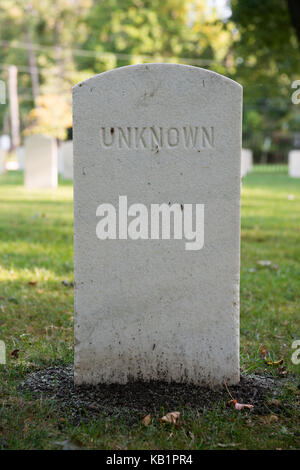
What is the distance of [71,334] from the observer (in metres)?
3.88

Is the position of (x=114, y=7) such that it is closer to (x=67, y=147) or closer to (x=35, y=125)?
(x=35, y=125)

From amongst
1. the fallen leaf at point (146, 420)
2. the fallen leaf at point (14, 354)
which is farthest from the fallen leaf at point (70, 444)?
the fallen leaf at point (14, 354)

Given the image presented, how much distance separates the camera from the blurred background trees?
2872cm

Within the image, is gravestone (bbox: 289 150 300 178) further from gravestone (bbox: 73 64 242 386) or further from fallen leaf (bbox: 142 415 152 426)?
fallen leaf (bbox: 142 415 152 426)

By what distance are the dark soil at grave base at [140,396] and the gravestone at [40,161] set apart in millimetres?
11736

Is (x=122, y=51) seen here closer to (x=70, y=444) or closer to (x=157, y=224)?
(x=157, y=224)

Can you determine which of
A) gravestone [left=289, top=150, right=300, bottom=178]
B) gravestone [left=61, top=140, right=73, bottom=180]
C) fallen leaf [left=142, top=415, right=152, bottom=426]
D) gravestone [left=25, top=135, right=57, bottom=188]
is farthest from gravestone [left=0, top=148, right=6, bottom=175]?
fallen leaf [left=142, top=415, right=152, bottom=426]

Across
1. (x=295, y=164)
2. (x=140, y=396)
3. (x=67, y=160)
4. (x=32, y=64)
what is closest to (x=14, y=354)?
(x=140, y=396)

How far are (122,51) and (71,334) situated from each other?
3396 cm

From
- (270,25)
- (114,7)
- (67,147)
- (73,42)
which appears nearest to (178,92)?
(270,25)

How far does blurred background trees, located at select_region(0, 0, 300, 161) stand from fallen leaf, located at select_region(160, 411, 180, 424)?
19218mm

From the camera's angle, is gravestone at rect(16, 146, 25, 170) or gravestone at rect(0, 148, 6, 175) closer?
gravestone at rect(0, 148, 6, 175)

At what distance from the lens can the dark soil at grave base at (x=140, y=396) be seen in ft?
8.96

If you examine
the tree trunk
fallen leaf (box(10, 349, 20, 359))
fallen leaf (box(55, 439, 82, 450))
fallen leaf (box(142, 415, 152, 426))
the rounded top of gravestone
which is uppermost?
the tree trunk
